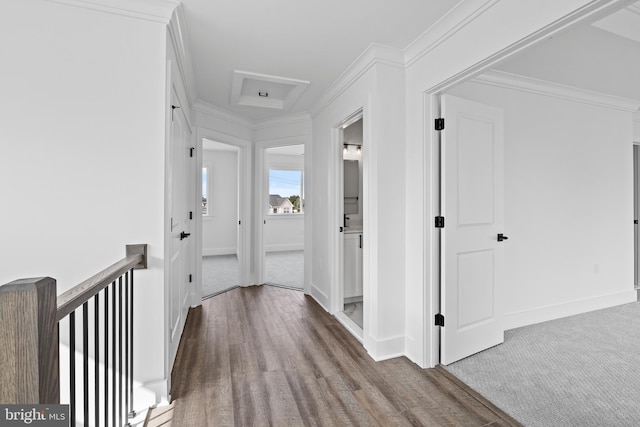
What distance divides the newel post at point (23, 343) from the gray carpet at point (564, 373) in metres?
2.16

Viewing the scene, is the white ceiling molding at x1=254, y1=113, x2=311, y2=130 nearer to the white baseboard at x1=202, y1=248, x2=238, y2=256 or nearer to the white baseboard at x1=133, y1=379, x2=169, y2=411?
the white baseboard at x1=133, y1=379, x2=169, y2=411

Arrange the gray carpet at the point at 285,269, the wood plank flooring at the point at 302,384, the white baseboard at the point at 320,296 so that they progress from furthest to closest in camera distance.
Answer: the gray carpet at the point at 285,269
the white baseboard at the point at 320,296
the wood plank flooring at the point at 302,384

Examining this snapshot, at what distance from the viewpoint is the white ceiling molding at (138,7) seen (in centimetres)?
167

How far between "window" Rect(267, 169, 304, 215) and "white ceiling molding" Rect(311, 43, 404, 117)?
465 cm

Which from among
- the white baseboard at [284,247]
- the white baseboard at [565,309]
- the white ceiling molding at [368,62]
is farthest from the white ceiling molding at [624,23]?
the white baseboard at [284,247]

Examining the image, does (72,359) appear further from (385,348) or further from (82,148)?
(385,348)

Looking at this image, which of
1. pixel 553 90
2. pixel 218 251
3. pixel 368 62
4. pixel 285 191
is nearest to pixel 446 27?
pixel 368 62

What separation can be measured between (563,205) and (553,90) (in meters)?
1.18

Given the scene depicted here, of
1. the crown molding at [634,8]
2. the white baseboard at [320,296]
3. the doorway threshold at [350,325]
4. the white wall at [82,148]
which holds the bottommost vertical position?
the doorway threshold at [350,325]

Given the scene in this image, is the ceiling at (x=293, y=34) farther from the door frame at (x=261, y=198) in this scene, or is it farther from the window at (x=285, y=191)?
the window at (x=285, y=191)

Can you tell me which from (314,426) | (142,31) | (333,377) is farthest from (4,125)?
(333,377)

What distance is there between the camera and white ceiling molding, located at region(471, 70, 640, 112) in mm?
2707

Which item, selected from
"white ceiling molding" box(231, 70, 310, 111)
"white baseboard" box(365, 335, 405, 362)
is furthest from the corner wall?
"white ceiling molding" box(231, 70, 310, 111)

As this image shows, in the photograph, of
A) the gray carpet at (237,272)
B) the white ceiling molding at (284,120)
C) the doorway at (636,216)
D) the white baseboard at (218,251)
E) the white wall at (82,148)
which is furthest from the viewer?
the white baseboard at (218,251)
